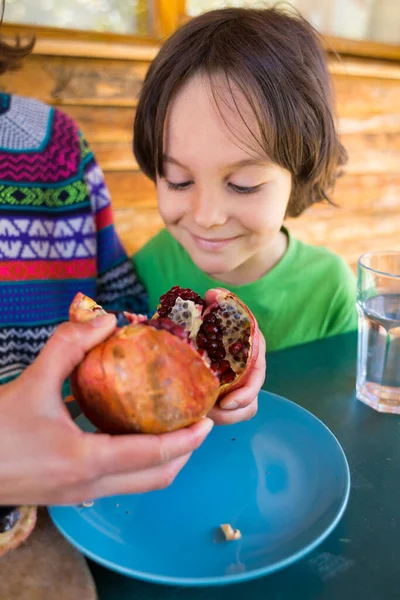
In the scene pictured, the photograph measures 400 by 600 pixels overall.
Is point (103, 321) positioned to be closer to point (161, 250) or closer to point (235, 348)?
point (235, 348)

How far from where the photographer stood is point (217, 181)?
822 millimetres

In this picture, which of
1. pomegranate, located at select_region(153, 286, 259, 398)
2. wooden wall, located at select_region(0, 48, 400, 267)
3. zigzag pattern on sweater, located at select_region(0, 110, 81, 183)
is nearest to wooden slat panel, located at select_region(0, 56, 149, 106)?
wooden wall, located at select_region(0, 48, 400, 267)

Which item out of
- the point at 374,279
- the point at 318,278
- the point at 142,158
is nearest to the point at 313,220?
the point at 318,278

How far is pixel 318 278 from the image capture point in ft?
3.99

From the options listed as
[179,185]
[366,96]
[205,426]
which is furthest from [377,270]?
[366,96]

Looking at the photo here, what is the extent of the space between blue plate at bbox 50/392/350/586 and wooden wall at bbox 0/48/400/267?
57.2 inches

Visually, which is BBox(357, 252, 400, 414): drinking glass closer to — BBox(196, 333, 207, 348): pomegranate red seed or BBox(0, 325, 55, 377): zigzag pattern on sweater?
BBox(196, 333, 207, 348): pomegranate red seed

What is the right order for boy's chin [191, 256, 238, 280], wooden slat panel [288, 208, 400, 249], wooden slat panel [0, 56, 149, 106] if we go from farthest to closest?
wooden slat panel [288, 208, 400, 249] < wooden slat panel [0, 56, 149, 106] < boy's chin [191, 256, 238, 280]

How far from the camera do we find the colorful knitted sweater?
99 cm

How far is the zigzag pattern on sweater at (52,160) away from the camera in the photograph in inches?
38.5

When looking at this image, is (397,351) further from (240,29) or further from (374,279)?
(240,29)

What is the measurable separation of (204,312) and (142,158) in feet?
1.50

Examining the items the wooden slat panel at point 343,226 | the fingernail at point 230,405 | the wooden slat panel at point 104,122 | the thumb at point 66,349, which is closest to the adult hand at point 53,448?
the thumb at point 66,349

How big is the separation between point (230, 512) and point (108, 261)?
0.68 meters
